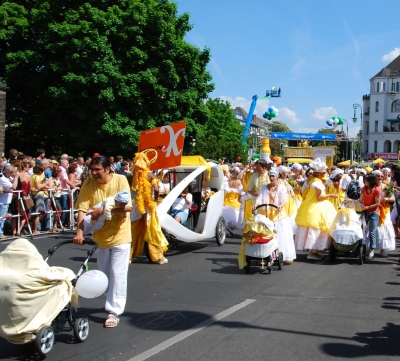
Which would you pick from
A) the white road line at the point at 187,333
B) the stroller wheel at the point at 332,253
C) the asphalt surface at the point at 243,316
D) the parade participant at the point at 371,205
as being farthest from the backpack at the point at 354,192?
the white road line at the point at 187,333

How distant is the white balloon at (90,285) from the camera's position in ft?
17.4

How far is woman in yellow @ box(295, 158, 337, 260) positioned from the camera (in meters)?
10.8

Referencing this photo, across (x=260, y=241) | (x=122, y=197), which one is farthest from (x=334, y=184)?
(x=122, y=197)

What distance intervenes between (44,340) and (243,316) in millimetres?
2581

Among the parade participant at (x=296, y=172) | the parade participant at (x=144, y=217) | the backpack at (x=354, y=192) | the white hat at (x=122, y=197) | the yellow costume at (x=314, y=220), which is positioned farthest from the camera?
the parade participant at (x=296, y=172)

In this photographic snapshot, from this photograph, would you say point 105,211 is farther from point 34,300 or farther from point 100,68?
point 100,68

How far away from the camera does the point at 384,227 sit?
38.0ft

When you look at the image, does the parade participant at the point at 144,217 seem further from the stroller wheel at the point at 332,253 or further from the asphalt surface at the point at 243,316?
the stroller wheel at the point at 332,253

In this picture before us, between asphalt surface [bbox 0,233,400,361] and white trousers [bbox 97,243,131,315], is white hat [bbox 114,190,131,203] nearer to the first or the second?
white trousers [bbox 97,243,131,315]

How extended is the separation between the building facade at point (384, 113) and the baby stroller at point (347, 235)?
108 metres

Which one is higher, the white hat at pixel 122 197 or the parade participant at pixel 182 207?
the white hat at pixel 122 197

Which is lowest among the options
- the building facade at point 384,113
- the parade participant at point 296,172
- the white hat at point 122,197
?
the white hat at point 122,197

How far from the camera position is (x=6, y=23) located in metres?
29.1

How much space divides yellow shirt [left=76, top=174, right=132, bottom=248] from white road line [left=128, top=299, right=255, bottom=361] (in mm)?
1159
